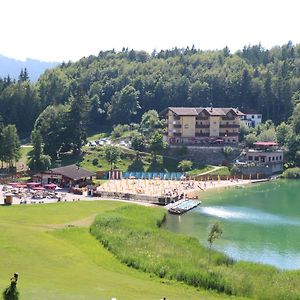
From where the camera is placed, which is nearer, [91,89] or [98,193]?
[98,193]

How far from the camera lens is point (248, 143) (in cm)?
10125

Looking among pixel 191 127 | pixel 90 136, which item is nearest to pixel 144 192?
pixel 191 127

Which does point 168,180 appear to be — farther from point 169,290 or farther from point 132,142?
point 169,290

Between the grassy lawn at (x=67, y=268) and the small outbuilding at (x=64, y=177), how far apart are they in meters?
23.8

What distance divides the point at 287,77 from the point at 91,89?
45762mm

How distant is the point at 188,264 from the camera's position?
3397 cm

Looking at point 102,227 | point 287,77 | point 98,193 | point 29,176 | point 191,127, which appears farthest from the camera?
point 287,77

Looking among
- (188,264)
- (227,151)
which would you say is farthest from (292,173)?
(188,264)

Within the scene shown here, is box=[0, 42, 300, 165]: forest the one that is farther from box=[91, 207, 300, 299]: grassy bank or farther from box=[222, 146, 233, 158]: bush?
box=[91, 207, 300, 299]: grassy bank

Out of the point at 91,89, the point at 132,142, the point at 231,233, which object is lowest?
the point at 231,233

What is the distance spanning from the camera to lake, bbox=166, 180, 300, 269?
141ft

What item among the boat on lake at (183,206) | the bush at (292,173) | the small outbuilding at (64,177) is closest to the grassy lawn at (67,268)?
the boat on lake at (183,206)

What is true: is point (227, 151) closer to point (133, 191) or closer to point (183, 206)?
point (133, 191)

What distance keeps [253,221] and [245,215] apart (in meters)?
3.63
